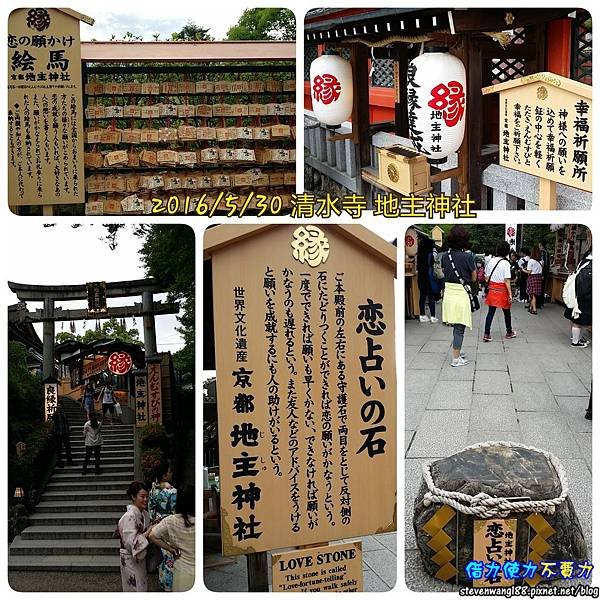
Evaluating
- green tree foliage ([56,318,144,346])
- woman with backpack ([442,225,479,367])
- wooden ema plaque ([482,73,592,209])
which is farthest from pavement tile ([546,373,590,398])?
green tree foliage ([56,318,144,346])

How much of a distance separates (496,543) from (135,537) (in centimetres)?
199

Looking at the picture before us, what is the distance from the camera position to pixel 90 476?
596 cm

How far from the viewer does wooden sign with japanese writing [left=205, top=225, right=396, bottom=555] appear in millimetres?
2734

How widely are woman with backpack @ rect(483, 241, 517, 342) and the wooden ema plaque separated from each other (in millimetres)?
1176

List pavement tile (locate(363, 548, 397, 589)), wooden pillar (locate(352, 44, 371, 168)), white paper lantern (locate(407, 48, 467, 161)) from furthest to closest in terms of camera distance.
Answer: wooden pillar (locate(352, 44, 371, 168)) < white paper lantern (locate(407, 48, 467, 161)) < pavement tile (locate(363, 548, 397, 589))

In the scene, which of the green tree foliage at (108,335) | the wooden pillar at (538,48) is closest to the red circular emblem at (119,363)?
the green tree foliage at (108,335)

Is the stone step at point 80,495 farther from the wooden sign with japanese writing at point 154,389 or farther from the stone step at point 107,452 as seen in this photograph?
the wooden sign with japanese writing at point 154,389

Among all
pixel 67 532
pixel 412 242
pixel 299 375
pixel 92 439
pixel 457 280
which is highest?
pixel 412 242

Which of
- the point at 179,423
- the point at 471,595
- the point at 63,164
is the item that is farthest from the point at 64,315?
the point at 471,595

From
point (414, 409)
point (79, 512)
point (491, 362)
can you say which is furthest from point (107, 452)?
point (491, 362)

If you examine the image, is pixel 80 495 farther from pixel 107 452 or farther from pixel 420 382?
pixel 420 382

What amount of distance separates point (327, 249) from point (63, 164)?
6.46ft

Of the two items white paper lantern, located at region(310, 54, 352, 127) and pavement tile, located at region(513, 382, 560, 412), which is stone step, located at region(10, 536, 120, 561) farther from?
white paper lantern, located at region(310, 54, 352, 127)

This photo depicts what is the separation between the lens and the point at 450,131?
3.65 meters
